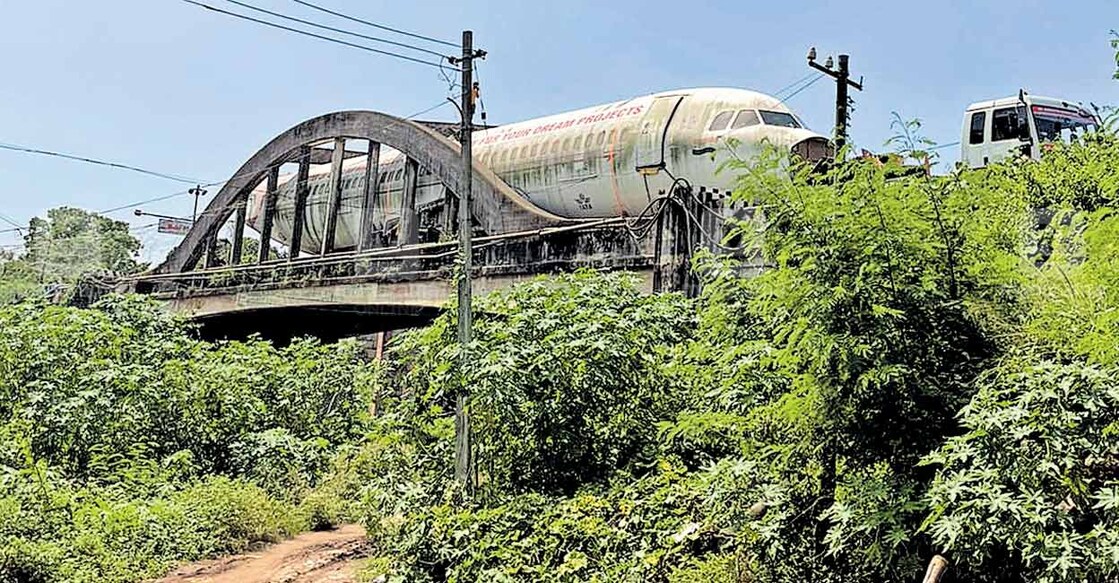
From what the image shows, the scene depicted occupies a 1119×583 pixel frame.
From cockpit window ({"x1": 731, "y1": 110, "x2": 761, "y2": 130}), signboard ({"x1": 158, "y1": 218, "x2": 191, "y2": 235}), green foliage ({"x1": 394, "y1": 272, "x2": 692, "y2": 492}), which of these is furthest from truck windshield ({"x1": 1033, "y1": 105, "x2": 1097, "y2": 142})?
signboard ({"x1": 158, "y1": 218, "x2": 191, "y2": 235})

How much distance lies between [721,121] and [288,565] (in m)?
11.9

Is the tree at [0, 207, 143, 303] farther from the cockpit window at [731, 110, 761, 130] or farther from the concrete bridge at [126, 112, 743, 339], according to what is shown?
the cockpit window at [731, 110, 761, 130]

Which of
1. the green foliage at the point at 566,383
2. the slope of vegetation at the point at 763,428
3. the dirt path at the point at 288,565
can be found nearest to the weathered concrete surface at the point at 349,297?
the dirt path at the point at 288,565

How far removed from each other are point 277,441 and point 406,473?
615 cm

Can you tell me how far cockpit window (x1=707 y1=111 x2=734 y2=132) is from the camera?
66.0 feet

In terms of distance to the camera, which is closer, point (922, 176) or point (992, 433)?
point (992, 433)

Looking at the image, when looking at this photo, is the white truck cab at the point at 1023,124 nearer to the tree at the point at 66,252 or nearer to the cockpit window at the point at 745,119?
the cockpit window at the point at 745,119

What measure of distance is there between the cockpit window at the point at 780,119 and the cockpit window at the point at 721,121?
704 mm

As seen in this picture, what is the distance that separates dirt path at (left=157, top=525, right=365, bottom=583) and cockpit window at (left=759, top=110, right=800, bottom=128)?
11339 millimetres

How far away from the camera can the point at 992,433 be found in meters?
6.02

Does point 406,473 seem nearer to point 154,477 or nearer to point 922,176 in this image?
point 154,477

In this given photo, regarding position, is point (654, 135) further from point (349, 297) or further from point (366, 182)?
point (366, 182)

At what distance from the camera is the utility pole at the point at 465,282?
10.7 metres

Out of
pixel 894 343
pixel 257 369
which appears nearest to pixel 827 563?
pixel 894 343
